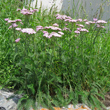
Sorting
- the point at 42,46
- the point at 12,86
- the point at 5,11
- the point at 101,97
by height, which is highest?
the point at 5,11

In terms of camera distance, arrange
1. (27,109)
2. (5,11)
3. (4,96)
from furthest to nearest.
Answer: (5,11)
(4,96)
(27,109)

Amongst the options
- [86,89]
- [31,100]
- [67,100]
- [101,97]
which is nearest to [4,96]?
[31,100]

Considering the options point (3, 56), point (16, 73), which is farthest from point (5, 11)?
point (16, 73)

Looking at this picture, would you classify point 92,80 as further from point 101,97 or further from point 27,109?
point 27,109

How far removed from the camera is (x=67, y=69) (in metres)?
2.06

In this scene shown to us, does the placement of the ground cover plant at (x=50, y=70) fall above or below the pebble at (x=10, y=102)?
above

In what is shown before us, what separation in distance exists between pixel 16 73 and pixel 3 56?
312 millimetres

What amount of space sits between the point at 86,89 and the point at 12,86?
0.93 m

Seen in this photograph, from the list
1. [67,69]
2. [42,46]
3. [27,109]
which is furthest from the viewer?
[42,46]

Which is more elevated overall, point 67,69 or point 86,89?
point 67,69

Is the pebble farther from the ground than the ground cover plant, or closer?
closer

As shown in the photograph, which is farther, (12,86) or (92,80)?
(92,80)

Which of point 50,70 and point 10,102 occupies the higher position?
point 50,70

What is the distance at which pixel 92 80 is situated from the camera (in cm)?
218
